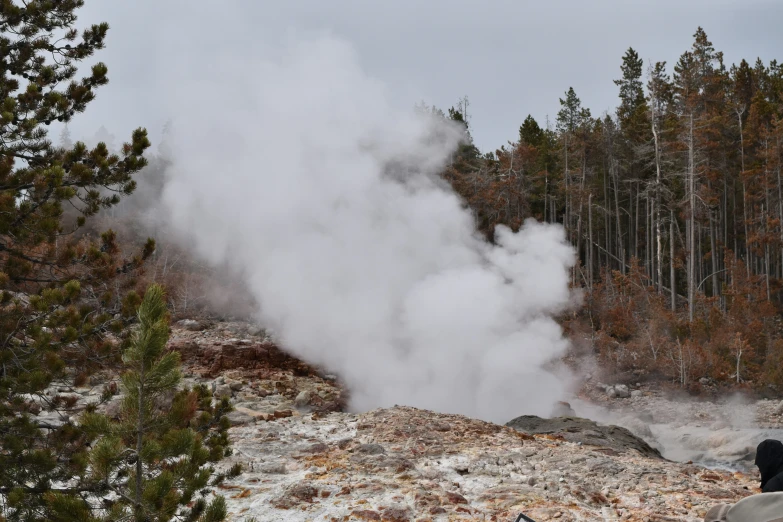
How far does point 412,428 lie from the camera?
32.7 feet

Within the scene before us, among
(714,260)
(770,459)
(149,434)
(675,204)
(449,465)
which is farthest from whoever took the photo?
(714,260)

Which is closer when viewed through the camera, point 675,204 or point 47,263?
point 47,263

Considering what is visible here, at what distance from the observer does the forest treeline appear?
2011 centimetres

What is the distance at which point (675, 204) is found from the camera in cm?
2619

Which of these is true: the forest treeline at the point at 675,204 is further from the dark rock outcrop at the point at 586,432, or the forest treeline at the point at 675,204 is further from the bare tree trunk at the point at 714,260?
the dark rock outcrop at the point at 586,432

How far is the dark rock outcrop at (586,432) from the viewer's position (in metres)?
10.1

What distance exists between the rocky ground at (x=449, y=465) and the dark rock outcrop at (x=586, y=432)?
0.14 ft

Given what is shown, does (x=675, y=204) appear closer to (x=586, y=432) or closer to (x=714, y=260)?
(x=714, y=260)

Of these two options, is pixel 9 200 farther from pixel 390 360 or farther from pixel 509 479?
pixel 390 360

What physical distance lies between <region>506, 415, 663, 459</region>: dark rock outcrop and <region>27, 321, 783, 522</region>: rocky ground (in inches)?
1.7

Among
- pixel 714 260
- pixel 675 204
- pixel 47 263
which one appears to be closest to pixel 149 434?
pixel 47 263

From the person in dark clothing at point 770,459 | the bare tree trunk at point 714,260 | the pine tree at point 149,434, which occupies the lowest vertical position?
the person in dark clothing at point 770,459

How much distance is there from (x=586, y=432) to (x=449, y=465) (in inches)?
153

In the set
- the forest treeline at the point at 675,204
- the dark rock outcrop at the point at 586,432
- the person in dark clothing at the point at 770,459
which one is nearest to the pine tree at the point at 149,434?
the person in dark clothing at the point at 770,459
